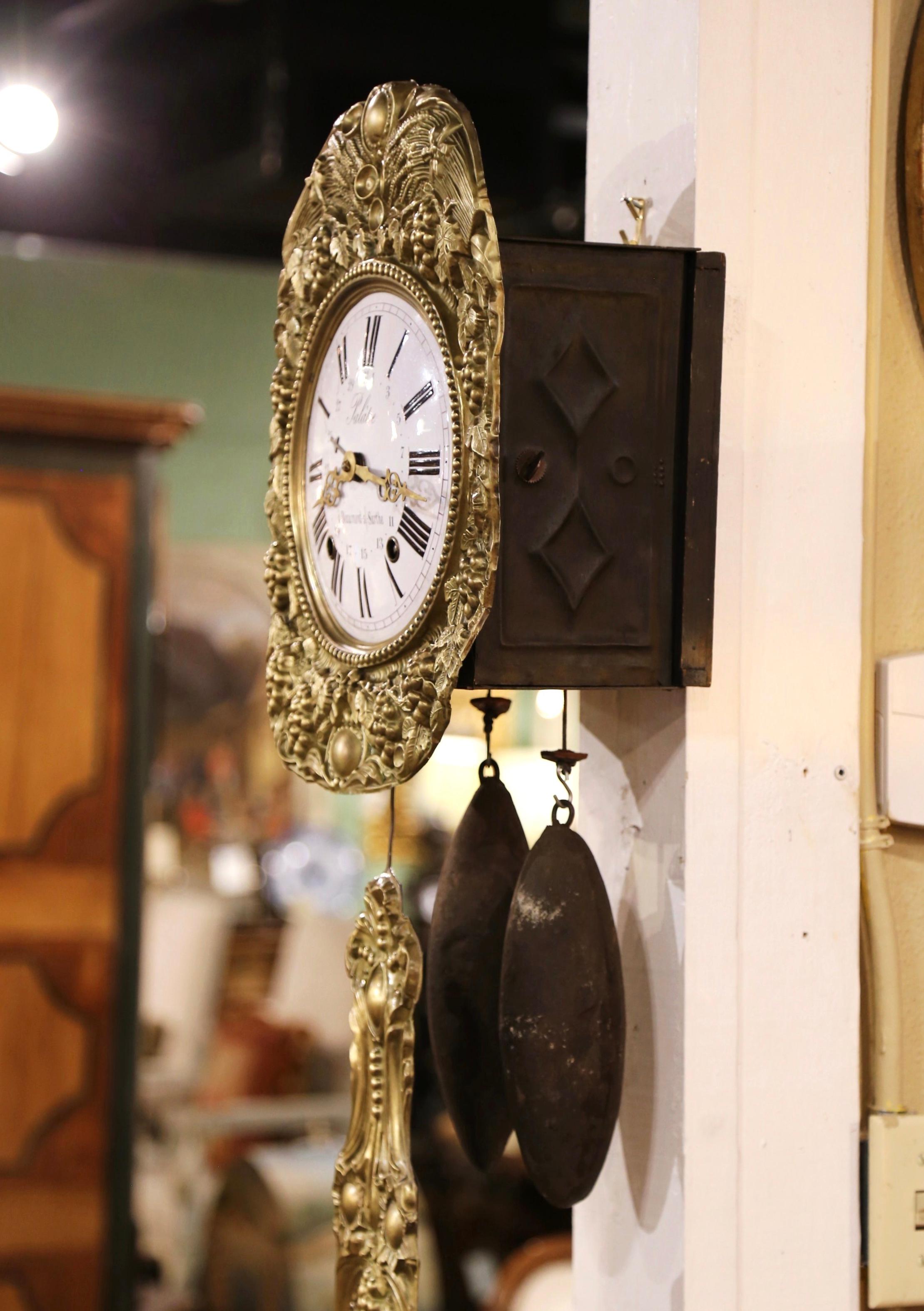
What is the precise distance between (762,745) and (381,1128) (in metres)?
0.34

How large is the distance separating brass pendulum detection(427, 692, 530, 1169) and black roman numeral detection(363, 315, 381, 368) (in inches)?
9.0

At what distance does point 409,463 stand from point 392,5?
2.53 metres

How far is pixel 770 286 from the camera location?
963mm

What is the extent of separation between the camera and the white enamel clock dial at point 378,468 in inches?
34.4

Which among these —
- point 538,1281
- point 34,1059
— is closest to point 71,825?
point 34,1059

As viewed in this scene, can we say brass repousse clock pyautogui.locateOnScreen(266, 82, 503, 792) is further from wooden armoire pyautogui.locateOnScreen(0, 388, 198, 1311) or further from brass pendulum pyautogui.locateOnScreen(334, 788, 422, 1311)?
wooden armoire pyautogui.locateOnScreen(0, 388, 198, 1311)

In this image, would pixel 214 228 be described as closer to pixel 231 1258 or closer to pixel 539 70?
pixel 539 70

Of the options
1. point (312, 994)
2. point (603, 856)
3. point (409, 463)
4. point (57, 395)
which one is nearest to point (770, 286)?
point (409, 463)

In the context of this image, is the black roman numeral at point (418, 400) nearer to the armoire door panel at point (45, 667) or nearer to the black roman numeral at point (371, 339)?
the black roman numeral at point (371, 339)

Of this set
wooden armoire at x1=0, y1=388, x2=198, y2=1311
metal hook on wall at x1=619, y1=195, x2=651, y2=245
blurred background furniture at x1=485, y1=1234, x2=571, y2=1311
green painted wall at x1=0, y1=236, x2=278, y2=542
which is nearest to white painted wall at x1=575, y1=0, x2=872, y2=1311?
metal hook on wall at x1=619, y1=195, x2=651, y2=245

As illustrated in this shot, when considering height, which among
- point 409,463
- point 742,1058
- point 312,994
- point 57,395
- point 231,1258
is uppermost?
point 57,395

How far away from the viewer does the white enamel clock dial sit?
873 millimetres

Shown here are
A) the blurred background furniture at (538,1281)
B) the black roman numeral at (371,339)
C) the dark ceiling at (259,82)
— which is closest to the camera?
the black roman numeral at (371,339)

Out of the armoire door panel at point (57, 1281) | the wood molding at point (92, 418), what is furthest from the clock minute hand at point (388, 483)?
the armoire door panel at point (57, 1281)
